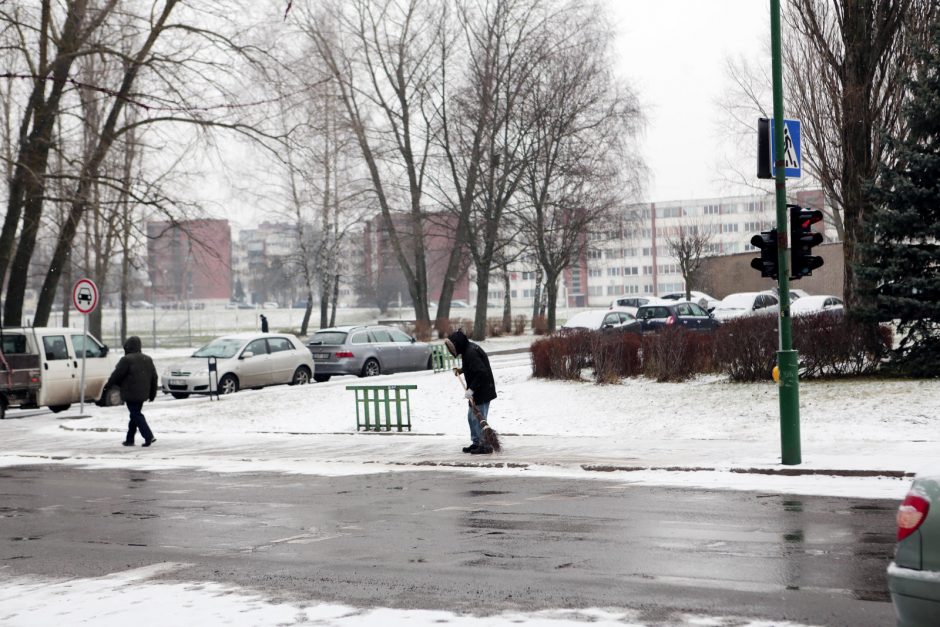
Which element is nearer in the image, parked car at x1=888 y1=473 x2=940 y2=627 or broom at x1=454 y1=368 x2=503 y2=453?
parked car at x1=888 y1=473 x2=940 y2=627

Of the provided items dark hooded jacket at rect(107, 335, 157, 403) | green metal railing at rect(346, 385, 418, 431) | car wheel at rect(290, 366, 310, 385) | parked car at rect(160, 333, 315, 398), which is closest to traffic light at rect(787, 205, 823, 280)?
green metal railing at rect(346, 385, 418, 431)

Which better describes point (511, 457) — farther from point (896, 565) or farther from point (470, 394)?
point (896, 565)

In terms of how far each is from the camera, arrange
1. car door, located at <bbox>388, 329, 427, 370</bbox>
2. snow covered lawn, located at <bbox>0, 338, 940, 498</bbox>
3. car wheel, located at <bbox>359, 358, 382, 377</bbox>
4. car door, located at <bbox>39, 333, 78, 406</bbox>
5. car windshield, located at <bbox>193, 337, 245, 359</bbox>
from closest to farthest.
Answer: snow covered lawn, located at <bbox>0, 338, 940, 498</bbox>, car door, located at <bbox>39, 333, 78, 406</bbox>, car windshield, located at <bbox>193, 337, 245, 359</bbox>, car wheel, located at <bbox>359, 358, 382, 377</bbox>, car door, located at <bbox>388, 329, 427, 370</bbox>

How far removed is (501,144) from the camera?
48656 mm

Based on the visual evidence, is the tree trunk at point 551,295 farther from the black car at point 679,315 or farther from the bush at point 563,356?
the bush at point 563,356

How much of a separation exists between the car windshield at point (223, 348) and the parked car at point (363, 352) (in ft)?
9.09

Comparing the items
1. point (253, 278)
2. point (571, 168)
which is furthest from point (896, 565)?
point (253, 278)

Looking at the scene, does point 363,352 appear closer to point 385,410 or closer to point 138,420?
point 385,410

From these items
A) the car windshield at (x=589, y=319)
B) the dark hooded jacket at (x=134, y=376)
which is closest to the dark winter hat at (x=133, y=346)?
the dark hooded jacket at (x=134, y=376)

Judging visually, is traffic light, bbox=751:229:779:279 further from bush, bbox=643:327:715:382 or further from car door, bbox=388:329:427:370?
car door, bbox=388:329:427:370

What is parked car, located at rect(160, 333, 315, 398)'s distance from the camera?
1129 inches

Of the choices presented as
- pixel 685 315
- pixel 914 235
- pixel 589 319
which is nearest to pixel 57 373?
pixel 914 235

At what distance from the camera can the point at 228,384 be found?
28.7 meters

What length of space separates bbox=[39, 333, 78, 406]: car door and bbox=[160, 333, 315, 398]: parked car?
116 inches
